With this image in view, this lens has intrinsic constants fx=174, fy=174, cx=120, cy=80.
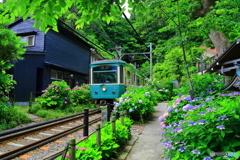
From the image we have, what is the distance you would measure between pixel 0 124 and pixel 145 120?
5304 mm

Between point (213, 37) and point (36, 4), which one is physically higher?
point (213, 37)

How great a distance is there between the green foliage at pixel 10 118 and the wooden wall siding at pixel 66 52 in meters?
7.32

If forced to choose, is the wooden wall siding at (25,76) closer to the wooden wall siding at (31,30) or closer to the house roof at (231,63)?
the wooden wall siding at (31,30)

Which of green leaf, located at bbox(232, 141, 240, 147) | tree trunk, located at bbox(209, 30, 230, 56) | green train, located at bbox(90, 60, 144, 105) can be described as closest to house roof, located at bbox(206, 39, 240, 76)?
tree trunk, located at bbox(209, 30, 230, 56)

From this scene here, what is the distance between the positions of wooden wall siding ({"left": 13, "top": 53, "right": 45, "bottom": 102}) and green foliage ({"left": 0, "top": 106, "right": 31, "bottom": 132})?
5.74 meters

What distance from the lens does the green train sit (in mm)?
9508

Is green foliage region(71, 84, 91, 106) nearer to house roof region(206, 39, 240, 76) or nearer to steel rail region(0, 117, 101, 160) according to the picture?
steel rail region(0, 117, 101, 160)

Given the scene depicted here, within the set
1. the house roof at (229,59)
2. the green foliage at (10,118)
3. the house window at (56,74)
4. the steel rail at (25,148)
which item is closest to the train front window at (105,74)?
the green foliage at (10,118)

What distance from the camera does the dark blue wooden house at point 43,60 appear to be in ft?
40.9

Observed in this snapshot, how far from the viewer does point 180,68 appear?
1719 centimetres

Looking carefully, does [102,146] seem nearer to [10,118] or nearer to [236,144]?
[236,144]

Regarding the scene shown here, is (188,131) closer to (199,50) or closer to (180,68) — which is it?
(199,50)

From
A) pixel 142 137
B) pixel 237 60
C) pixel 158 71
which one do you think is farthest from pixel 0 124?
pixel 158 71

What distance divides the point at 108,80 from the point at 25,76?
676 centimetres
